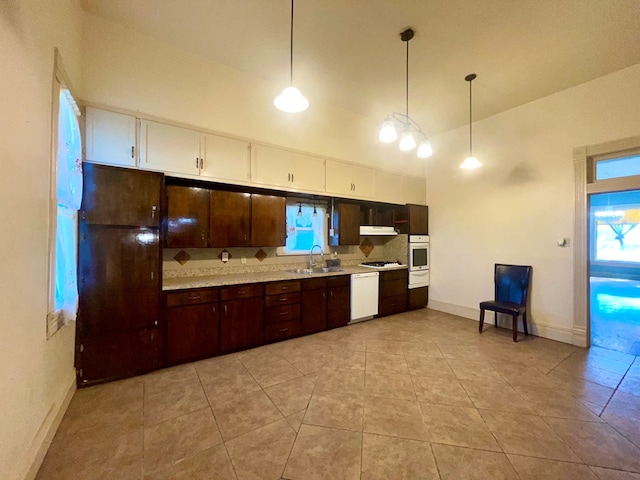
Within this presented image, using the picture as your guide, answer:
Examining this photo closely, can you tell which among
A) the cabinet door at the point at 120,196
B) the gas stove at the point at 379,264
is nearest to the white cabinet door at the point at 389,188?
the gas stove at the point at 379,264

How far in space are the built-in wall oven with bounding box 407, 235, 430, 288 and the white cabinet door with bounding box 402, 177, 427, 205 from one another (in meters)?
0.73

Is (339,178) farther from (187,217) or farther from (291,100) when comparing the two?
(187,217)

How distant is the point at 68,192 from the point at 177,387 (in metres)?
1.89

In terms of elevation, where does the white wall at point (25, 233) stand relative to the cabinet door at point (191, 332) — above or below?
above

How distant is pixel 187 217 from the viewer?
9.87 ft

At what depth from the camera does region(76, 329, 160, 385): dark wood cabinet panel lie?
2352mm

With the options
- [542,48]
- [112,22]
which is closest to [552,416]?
[542,48]

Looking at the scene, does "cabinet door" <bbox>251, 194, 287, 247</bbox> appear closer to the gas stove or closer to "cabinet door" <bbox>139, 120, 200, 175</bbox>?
"cabinet door" <bbox>139, 120, 200, 175</bbox>

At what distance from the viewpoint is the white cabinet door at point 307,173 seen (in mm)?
3691

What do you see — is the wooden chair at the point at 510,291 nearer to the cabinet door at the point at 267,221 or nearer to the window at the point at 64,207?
the cabinet door at the point at 267,221

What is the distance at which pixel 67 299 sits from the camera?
2021mm

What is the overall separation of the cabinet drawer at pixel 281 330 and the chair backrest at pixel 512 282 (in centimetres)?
318

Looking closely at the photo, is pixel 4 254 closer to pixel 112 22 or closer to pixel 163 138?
pixel 163 138

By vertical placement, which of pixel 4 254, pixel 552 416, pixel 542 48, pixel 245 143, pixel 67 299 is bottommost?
pixel 552 416
